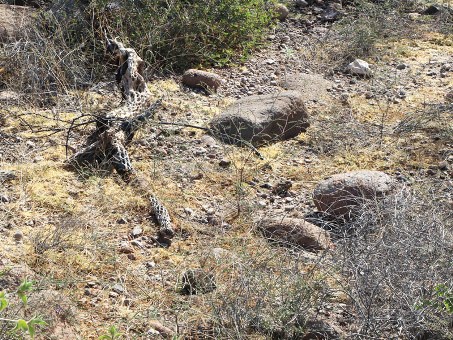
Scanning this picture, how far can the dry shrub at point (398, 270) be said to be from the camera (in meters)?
3.44

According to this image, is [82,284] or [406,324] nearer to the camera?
[406,324]

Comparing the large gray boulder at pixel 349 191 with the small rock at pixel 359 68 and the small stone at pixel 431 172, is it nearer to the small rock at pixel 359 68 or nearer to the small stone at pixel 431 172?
the small stone at pixel 431 172

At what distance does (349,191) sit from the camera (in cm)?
469

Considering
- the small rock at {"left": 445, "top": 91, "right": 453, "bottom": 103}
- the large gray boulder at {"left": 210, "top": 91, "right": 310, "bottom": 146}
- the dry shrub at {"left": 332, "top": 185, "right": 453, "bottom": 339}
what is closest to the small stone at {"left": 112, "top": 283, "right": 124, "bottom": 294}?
the dry shrub at {"left": 332, "top": 185, "right": 453, "bottom": 339}

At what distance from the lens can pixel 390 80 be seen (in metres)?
6.96

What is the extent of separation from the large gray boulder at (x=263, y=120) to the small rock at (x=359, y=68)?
4.02 feet

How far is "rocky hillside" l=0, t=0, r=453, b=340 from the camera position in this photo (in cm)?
357

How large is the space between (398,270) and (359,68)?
378cm

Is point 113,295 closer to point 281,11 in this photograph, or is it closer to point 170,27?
point 170,27

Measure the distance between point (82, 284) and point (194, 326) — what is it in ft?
2.23

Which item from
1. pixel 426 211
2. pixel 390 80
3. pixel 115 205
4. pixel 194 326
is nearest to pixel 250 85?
pixel 390 80

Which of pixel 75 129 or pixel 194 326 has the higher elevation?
pixel 194 326

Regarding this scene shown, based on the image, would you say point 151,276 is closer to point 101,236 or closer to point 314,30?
point 101,236

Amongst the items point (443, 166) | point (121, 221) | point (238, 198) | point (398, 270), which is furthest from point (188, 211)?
point (443, 166)
